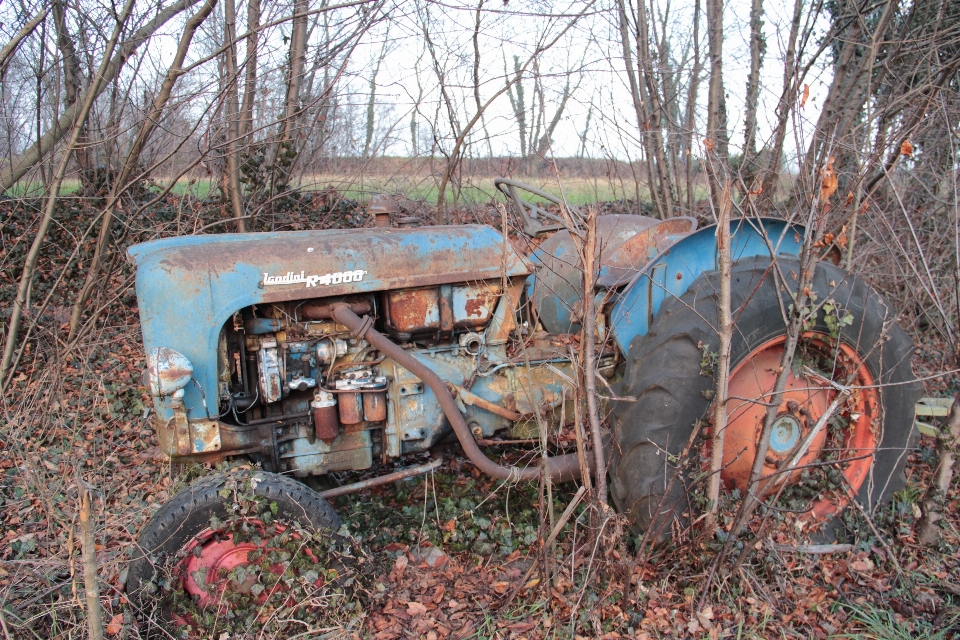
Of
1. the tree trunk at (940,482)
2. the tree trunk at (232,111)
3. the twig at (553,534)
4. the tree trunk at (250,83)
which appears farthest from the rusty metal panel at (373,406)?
the tree trunk at (250,83)

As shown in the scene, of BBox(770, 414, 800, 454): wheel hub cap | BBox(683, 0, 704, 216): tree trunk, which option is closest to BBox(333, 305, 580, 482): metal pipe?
BBox(770, 414, 800, 454): wheel hub cap

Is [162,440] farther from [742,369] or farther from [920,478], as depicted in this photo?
[920,478]

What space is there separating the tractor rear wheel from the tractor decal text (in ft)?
3.83

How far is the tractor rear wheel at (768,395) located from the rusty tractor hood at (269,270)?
0.75m

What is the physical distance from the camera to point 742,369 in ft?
9.46

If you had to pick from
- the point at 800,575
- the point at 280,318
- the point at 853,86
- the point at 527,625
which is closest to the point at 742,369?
Result: the point at 800,575

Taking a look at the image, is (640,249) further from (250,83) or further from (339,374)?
(250,83)

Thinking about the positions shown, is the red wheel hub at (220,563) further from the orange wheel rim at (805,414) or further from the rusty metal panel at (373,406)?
the orange wheel rim at (805,414)

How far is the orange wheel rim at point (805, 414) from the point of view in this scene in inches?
113

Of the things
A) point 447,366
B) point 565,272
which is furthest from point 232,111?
point 447,366

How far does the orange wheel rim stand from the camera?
287 centimetres

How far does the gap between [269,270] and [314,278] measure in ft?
0.56

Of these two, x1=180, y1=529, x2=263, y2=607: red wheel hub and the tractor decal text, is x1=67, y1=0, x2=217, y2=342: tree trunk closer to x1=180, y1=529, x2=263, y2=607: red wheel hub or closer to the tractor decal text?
the tractor decal text

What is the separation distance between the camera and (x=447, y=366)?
298cm
